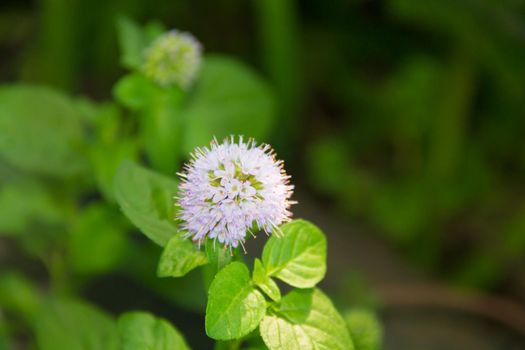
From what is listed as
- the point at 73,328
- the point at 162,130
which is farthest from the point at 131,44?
the point at 73,328

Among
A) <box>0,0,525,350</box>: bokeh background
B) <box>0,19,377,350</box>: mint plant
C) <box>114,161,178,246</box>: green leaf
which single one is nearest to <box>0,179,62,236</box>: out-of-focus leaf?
<box>0,19,377,350</box>: mint plant

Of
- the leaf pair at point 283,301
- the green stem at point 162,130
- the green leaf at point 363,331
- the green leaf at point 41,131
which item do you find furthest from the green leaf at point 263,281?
the green leaf at point 41,131

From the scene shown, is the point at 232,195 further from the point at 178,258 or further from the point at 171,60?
the point at 171,60

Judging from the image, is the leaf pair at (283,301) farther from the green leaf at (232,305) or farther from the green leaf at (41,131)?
the green leaf at (41,131)

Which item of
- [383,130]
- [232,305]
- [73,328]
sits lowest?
[73,328]

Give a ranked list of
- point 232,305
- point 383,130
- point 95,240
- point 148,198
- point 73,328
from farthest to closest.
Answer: point 383,130, point 95,240, point 73,328, point 148,198, point 232,305

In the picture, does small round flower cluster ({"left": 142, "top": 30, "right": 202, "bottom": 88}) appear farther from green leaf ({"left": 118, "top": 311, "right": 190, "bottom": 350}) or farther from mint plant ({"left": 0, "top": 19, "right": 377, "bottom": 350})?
green leaf ({"left": 118, "top": 311, "right": 190, "bottom": 350})
